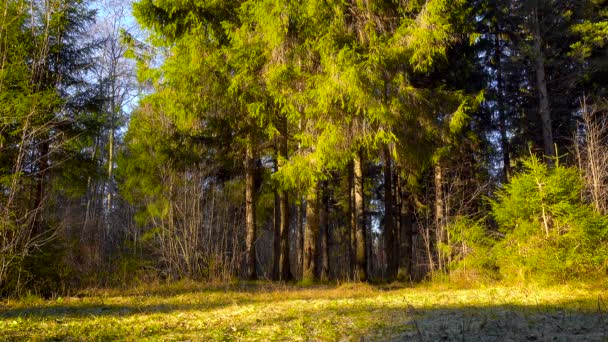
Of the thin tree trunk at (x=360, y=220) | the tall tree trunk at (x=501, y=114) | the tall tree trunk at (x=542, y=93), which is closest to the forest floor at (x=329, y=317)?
the thin tree trunk at (x=360, y=220)

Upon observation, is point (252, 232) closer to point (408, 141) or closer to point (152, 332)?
point (408, 141)

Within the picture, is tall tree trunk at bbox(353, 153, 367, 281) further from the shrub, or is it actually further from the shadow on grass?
the shadow on grass

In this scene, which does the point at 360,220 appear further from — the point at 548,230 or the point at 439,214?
the point at 548,230

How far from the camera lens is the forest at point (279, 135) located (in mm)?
8820

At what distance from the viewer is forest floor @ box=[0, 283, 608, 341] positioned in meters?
5.07

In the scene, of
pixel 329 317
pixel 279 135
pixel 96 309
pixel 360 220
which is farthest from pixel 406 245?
pixel 96 309

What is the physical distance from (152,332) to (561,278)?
7.03 meters

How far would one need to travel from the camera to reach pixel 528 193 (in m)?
9.02

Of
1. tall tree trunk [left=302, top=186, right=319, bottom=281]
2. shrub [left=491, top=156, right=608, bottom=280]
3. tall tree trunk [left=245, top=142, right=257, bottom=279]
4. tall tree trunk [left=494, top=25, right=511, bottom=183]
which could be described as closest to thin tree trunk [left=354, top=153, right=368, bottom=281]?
tall tree trunk [left=302, top=186, right=319, bottom=281]

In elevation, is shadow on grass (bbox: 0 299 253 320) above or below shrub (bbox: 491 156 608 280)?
below

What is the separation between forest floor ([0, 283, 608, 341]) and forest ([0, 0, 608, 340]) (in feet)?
3.93

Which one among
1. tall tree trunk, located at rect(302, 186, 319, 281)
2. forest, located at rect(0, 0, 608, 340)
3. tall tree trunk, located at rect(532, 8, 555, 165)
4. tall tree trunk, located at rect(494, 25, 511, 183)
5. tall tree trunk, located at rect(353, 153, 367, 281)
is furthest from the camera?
tall tree trunk, located at rect(494, 25, 511, 183)

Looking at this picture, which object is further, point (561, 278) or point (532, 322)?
point (561, 278)

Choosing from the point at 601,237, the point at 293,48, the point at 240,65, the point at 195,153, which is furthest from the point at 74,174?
the point at 601,237
